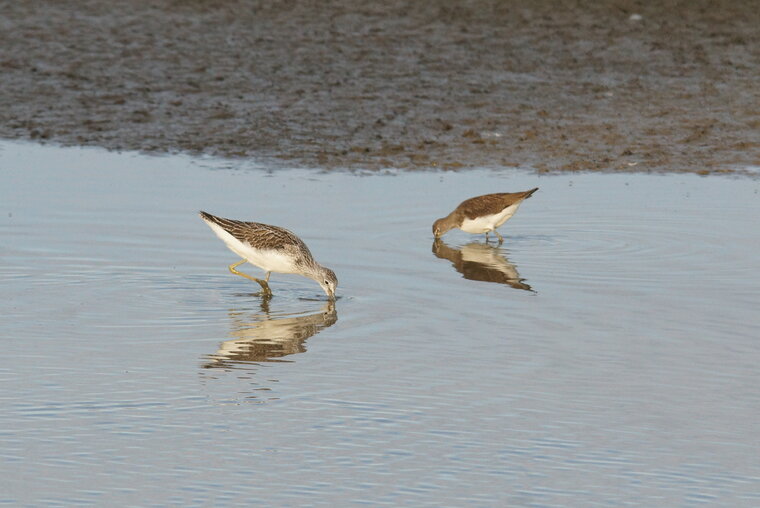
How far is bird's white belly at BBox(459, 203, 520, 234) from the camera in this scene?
13992 millimetres

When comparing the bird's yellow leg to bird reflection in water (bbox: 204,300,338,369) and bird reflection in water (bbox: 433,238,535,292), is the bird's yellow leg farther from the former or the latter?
bird reflection in water (bbox: 433,238,535,292)

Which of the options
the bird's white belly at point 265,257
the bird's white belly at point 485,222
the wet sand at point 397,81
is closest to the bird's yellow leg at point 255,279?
the bird's white belly at point 265,257

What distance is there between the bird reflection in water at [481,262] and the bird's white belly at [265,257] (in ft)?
5.52

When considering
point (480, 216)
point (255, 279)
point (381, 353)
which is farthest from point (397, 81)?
point (381, 353)

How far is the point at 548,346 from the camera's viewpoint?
31.7ft

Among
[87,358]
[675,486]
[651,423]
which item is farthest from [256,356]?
[675,486]

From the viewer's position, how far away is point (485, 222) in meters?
14.0

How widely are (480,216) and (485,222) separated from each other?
0.25 ft

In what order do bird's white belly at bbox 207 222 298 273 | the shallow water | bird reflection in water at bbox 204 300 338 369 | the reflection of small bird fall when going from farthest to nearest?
the reflection of small bird → bird's white belly at bbox 207 222 298 273 → bird reflection in water at bbox 204 300 338 369 → the shallow water

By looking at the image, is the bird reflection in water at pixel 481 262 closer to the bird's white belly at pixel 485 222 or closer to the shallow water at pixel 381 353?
the shallow water at pixel 381 353

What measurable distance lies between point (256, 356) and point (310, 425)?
1.62 metres

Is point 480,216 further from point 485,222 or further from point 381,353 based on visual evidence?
point 381,353

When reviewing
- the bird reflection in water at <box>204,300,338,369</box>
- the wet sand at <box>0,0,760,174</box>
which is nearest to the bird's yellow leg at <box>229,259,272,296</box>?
the bird reflection in water at <box>204,300,338,369</box>

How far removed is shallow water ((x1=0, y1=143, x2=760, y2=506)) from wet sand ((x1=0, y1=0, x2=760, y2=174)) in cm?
242
